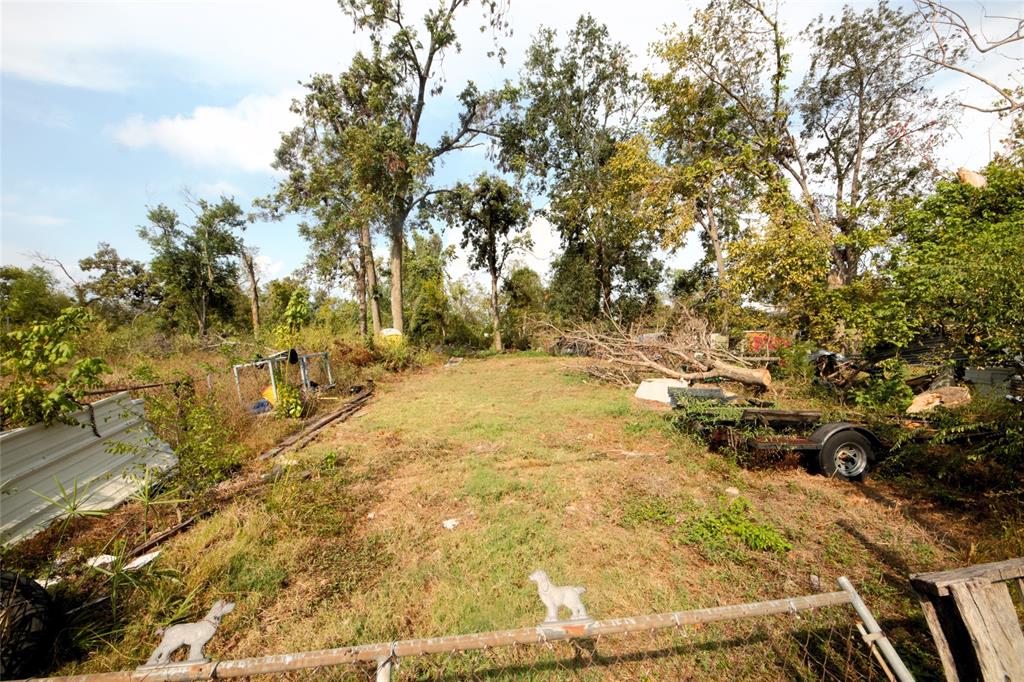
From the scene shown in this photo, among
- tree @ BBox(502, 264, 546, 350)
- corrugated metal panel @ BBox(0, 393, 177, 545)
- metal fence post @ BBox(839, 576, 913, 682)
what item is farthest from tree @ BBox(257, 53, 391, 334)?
metal fence post @ BBox(839, 576, 913, 682)

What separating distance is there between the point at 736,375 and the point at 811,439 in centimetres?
376

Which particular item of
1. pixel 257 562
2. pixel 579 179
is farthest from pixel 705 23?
pixel 257 562

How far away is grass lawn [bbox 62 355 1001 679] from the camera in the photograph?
231 centimetres

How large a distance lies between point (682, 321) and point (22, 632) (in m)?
11.5

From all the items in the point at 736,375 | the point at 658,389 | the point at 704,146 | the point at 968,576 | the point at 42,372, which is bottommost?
the point at 658,389

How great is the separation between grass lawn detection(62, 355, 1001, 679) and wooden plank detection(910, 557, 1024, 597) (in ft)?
2.66

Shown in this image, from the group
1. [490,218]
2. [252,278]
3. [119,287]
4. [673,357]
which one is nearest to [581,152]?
[490,218]

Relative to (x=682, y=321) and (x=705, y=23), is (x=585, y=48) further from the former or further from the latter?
(x=682, y=321)

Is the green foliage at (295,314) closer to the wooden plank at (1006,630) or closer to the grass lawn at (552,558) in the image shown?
the grass lawn at (552,558)

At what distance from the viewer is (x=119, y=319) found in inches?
1149

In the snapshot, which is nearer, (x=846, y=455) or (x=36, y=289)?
(x=846, y=455)

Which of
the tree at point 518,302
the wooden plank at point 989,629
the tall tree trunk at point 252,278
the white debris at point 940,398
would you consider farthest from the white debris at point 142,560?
the tall tree trunk at point 252,278

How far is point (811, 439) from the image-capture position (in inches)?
179

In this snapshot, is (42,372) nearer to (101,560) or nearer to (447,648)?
(101,560)
